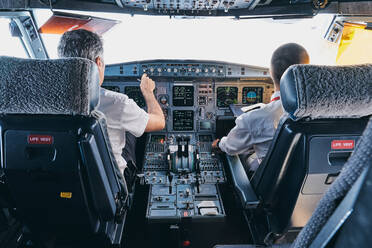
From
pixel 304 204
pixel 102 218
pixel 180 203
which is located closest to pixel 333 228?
pixel 304 204

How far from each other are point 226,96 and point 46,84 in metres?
2.11

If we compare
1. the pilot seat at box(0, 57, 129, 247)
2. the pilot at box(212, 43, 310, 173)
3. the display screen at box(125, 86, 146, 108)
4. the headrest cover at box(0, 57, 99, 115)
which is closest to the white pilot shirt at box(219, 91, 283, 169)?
the pilot at box(212, 43, 310, 173)

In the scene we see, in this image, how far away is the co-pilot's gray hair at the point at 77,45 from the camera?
1.41 m

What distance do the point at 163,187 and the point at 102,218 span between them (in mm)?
847

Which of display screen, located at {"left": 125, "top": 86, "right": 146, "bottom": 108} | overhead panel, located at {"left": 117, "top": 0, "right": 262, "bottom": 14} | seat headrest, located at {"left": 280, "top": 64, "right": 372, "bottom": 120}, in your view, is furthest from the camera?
display screen, located at {"left": 125, "top": 86, "right": 146, "bottom": 108}

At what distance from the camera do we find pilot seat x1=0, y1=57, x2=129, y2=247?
1.03m

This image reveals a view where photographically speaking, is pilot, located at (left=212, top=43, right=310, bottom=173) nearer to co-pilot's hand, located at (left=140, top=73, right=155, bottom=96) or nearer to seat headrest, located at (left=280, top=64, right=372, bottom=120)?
seat headrest, located at (left=280, top=64, right=372, bottom=120)

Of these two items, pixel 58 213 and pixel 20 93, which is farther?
pixel 58 213

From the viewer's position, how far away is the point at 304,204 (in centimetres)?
127

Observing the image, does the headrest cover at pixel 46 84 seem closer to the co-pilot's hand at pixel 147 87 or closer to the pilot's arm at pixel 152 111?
the pilot's arm at pixel 152 111

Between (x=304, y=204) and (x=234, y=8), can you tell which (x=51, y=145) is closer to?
(x=304, y=204)

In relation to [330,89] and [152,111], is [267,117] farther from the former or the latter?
[152,111]

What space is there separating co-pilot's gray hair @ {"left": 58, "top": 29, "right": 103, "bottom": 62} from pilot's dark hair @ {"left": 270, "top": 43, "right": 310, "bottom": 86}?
41.8 inches

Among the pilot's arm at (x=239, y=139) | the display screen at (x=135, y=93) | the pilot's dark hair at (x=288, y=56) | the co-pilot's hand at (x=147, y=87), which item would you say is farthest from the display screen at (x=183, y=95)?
the pilot's dark hair at (x=288, y=56)
